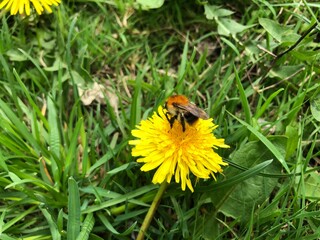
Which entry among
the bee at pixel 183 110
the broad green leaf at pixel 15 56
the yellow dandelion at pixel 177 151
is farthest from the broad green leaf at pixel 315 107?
the broad green leaf at pixel 15 56

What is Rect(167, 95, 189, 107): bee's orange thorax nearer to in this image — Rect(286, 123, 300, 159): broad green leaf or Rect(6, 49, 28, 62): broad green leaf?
Rect(286, 123, 300, 159): broad green leaf

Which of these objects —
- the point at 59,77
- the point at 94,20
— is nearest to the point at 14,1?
the point at 59,77

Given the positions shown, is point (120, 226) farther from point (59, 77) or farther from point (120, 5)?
point (120, 5)

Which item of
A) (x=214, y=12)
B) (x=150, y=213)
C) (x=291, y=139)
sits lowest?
(x=150, y=213)

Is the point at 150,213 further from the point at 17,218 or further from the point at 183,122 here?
the point at 17,218

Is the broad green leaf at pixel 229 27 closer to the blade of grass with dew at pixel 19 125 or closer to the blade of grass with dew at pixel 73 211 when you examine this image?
the blade of grass with dew at pixel 19 125

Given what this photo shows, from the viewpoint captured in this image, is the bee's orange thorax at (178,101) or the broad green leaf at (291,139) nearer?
the bee's orange thorax at (178,101)

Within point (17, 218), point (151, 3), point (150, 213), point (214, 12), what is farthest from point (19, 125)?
point (214, 12)
